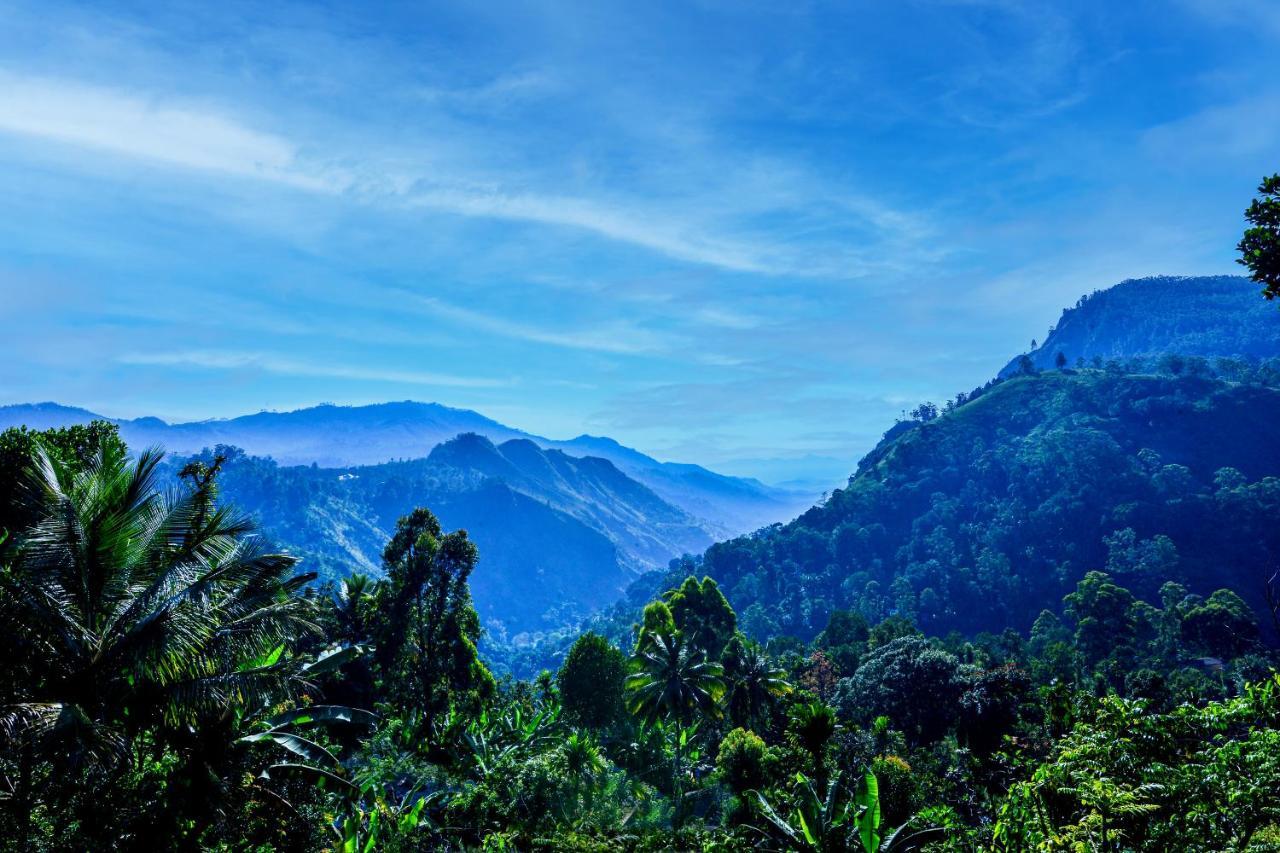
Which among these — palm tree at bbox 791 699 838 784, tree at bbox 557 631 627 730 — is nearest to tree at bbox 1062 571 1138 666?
tree at bbox 557 631 627 730

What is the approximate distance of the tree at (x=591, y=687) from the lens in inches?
2237

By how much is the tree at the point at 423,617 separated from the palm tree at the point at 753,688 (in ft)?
59.6

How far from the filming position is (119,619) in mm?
13891

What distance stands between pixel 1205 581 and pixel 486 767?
166 metres

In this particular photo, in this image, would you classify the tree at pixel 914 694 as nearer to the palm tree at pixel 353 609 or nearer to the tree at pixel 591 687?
the tree at pixel 591 687

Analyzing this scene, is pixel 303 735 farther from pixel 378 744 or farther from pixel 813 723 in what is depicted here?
pixel 813 723

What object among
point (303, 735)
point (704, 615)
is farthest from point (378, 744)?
point (704, 615)

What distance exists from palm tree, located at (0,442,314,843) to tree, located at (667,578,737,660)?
188 feet

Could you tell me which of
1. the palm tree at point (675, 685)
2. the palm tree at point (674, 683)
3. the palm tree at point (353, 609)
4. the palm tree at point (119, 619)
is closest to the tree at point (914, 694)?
the palm tree at point (674, 683)

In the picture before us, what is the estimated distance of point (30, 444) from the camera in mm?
19500

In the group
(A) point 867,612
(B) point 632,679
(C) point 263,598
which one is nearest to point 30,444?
(C) point 263,598

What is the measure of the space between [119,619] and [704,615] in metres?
62.5

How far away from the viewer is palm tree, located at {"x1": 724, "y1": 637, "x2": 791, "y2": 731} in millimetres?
55344

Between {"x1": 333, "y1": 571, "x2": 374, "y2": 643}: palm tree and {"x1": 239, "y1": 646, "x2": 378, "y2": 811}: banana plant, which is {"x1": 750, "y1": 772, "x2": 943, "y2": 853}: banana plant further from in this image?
{"x1": 333, "y1": 571, "x2": 374, "y2": 643}: palm tree
